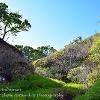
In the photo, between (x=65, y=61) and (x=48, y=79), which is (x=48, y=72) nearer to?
(x=65, y=61)

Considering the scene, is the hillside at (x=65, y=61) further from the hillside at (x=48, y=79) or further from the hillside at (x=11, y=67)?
the hillside at (x=11, y=67)

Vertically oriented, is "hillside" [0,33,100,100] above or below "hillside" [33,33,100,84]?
below

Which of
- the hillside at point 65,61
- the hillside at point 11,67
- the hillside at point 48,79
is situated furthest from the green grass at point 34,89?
the hillside at point 65,61

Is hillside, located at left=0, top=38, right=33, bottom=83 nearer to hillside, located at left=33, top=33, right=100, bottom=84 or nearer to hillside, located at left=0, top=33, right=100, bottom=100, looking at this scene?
hillside, located at left=0, top=33, right=100, bottom=100

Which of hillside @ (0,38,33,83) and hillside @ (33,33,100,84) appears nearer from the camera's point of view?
hillside @ (0,38,33,83)

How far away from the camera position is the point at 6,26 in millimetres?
60000

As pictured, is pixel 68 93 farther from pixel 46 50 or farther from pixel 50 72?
pixel 46 50

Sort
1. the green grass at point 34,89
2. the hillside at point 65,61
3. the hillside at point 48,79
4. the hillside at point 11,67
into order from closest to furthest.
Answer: the green grass at point 34,89, the hillside at point 48,79, the hillside at point 11,67, the hillside at point 65,61

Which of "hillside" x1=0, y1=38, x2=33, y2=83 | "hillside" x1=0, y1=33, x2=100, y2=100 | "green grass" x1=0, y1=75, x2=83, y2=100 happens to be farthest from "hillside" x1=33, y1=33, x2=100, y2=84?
"green grass" x1=0, y1=75, x2=83, y2=100

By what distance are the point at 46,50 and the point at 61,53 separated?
37.9 metres

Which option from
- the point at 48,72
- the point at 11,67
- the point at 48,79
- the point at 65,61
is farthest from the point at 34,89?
the point at 65,61

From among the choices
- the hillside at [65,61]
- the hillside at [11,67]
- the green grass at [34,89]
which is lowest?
the green grass at [34,89]

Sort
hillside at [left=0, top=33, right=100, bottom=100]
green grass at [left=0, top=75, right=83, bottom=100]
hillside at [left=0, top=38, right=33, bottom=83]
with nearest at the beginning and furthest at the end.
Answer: green grass at [left=0, top=75, right=83, bottom=100] < hillside at [left=0, top=33, right=100, bottom=100] < hillside at [left=0, top=38, right=33, bottom=83]

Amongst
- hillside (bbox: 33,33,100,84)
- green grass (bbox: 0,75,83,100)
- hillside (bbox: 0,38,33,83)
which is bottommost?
green grass (bbox: 0,75,83,100)
